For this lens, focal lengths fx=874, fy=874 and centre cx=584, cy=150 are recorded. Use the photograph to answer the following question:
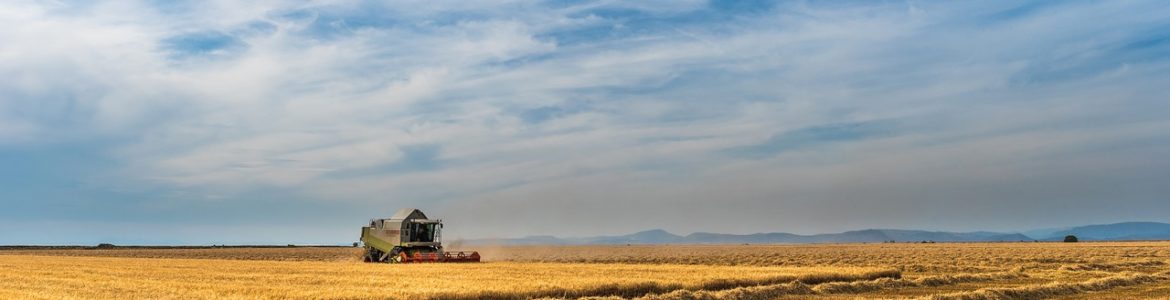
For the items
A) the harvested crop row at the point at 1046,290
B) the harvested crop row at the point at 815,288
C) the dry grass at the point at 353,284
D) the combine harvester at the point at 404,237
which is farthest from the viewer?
the combine harvester at the point at 404,237

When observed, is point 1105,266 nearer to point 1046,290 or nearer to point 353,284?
point 1046,290

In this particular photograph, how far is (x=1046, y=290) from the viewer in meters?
23.9

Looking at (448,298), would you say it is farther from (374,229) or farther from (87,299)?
(374,229)

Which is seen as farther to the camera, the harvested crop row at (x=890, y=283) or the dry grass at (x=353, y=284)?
the harvested crop row at (x=890, y=283)

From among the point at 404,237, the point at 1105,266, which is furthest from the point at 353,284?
the point at 1105,266

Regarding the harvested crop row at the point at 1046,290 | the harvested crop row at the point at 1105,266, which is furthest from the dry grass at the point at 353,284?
the harvested crop row at the point at 1105,266

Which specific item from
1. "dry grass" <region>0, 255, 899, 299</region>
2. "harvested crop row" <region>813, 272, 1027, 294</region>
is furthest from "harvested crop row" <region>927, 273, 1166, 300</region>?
"dry grass" <region>0, 255, 899, 299</region>

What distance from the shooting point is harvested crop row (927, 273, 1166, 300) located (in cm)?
2173

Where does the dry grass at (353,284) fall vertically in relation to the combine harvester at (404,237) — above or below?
below

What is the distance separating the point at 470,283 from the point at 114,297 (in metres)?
7.64

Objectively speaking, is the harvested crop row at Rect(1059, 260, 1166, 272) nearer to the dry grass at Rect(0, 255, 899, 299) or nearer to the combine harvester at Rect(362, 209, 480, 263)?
the dry grass at Rect(0, 255, 899, 299)

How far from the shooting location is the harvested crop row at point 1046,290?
71.3ft

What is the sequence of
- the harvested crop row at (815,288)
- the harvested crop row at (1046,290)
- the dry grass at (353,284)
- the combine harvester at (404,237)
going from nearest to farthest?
the dry grass at (353,284) < the harvested crop row at (815,288) < the harvested crop row at (1046,290) < the combine harvester at (404,237)

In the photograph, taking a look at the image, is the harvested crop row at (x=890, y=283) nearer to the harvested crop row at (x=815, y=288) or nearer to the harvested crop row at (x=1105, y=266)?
the harvested crop row at (x=815, y=288)
